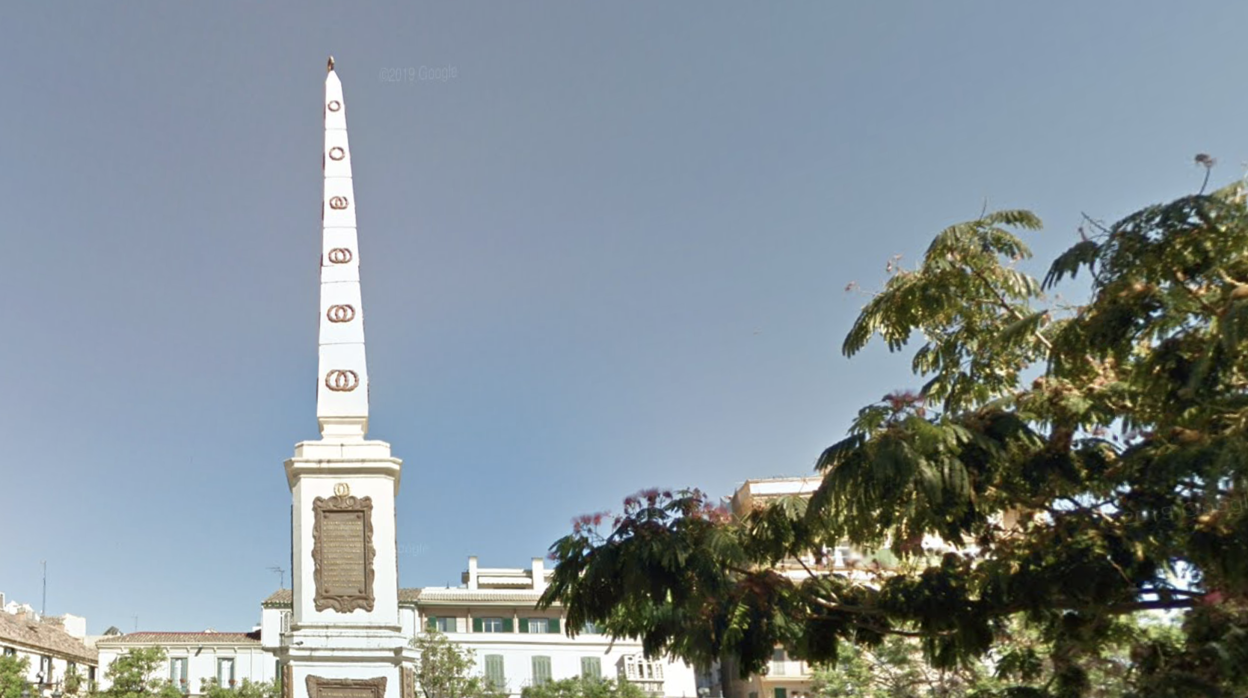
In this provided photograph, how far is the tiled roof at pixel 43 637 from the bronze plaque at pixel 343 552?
40978mm

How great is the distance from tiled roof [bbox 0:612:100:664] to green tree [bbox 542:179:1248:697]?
47.1 metres

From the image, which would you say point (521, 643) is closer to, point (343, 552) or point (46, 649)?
point (46, 649)

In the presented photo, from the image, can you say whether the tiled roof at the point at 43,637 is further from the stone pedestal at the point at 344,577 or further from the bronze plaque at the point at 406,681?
the bronze plaque at the point at 406,681

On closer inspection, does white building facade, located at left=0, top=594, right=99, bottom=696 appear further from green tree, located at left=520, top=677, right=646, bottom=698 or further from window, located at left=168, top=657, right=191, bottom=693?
green tree, located at left=520, top=677, right=646, bottom=698

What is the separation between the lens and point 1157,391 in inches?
370

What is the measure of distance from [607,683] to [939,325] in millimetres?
43599

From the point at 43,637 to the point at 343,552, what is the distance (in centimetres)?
4688

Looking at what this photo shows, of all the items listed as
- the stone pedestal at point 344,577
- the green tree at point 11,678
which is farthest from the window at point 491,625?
the stone pedestal at point 344,577

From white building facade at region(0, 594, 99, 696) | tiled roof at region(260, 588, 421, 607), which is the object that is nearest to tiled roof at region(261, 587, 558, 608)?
tiled roof at region(260, 588, 421, 607)

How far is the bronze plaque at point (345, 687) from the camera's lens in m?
14.9

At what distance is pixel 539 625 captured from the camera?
5819 cm

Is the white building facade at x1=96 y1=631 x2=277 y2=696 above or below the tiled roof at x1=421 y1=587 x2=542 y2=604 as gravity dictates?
below

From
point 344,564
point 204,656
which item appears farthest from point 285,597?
point 344,564

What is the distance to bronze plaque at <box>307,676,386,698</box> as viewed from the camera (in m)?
14.9
